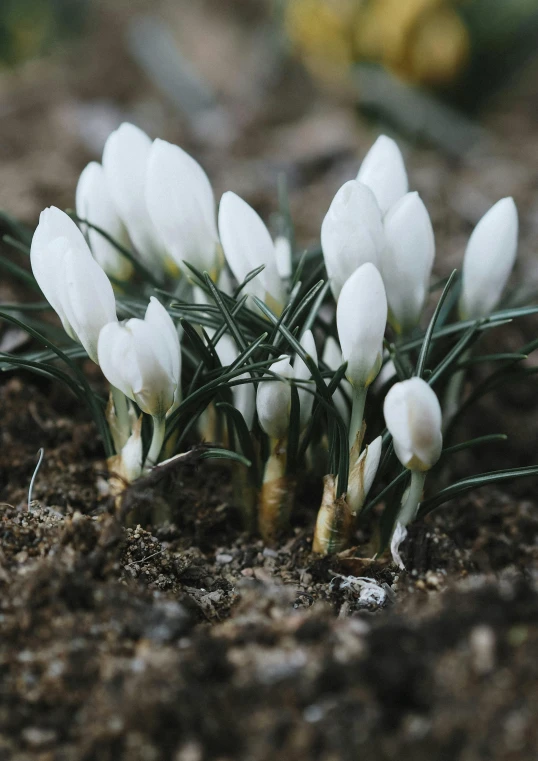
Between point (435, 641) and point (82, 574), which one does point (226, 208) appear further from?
point (435, 641)

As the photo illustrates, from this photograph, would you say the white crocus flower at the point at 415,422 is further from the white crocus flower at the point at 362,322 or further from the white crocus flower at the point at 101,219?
the white crocus flower at the point at 101,219

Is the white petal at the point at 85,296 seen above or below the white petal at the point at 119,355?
above

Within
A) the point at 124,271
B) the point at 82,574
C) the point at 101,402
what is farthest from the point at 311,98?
the point at 82,574

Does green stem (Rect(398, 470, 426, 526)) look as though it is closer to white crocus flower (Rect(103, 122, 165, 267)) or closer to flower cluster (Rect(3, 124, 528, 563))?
flower cluster (Rect(3, 124, 528, 563))

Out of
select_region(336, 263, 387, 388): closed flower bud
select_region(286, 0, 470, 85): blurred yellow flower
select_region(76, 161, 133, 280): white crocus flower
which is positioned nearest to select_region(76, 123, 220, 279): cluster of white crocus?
select_region(76, 161, 133, 280): white crocus flower

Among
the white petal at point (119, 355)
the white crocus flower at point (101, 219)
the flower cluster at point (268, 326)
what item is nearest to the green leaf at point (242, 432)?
the flower cluster at point (268, 326)

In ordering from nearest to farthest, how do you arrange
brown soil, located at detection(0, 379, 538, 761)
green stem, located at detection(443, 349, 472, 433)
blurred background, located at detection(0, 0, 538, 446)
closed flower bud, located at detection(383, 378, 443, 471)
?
brown soil, located at detection(0, 379, 538, 761)
closed flower bud, located at detection(383, 378, 443, 471)
green stem, located at detection(443, 349, 472, 433)
blurred background, located at detection(0, 0, 538, 446)

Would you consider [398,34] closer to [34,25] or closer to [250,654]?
[34,25]
